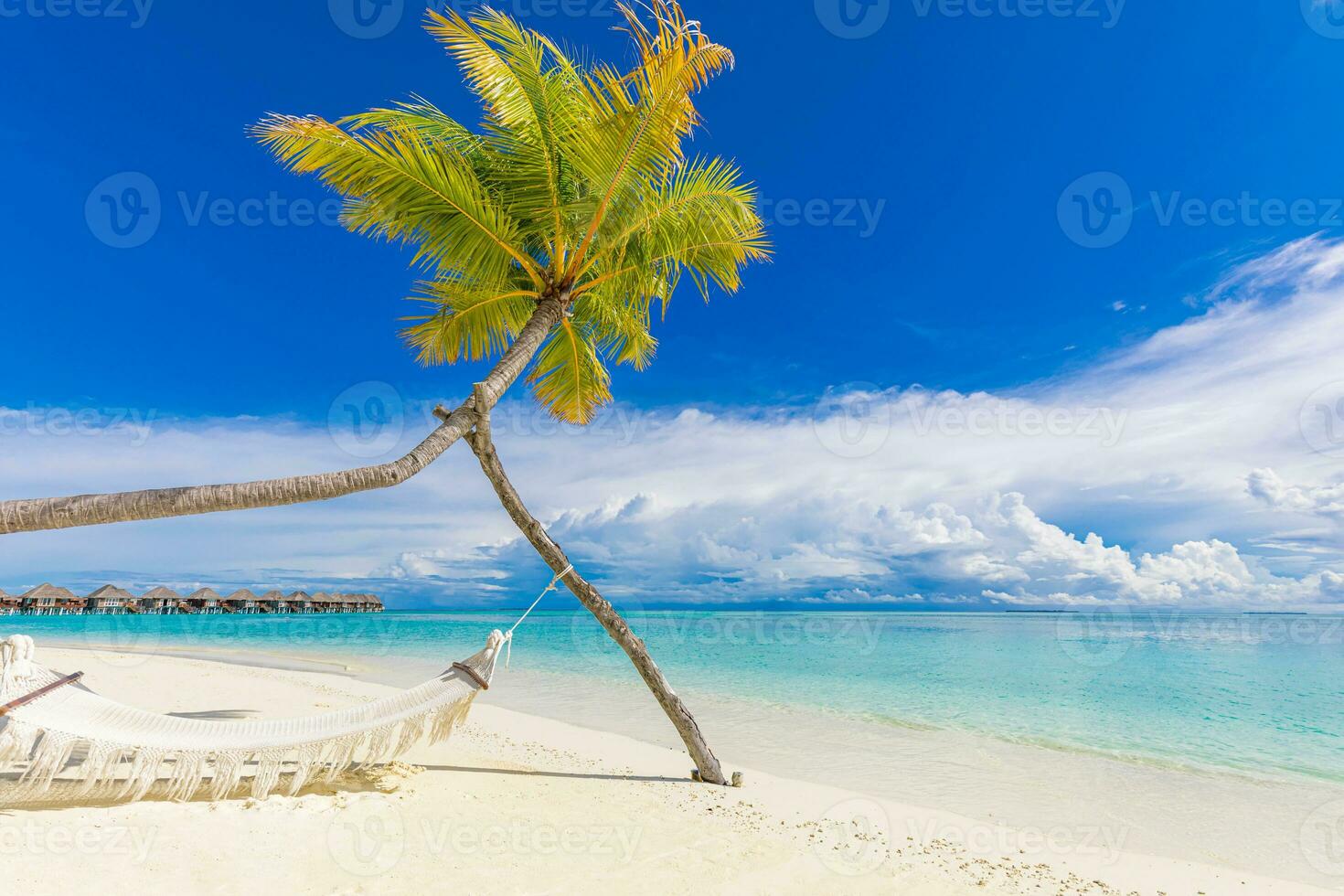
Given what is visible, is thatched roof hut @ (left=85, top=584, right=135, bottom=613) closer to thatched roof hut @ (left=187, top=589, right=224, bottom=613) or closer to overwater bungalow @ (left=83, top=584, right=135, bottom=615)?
overwater bungalow @ (left=83, top=584, right=135, bottom=615)

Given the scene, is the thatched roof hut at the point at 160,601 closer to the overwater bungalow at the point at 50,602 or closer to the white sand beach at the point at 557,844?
the overwater bungalow at the point at 50,602

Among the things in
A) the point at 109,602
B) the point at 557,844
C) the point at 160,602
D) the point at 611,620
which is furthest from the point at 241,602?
the point at 557,844

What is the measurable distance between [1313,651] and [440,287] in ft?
78.5

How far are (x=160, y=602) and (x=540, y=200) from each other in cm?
5051

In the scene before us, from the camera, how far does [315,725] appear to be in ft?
10.4

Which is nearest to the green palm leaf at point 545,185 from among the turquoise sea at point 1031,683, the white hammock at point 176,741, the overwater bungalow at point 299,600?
the white hammock at point 176,741

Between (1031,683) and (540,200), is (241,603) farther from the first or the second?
(540,200)

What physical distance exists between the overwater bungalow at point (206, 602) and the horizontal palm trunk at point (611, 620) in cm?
4791

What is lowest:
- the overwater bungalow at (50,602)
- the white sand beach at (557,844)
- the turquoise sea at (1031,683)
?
the overwater bungalow at (50,602)

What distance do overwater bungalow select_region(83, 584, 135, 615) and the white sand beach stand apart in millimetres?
44741

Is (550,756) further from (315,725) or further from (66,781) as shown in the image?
(66,781)

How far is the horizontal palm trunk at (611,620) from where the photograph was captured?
4.11 meters

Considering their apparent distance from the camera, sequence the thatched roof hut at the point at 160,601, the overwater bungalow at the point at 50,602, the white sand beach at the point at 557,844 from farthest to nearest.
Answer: the thatched roof hut at the point at 160,601 < the overwater bungalow at the point at 50,602 < the white sand beach at the point at 557,844

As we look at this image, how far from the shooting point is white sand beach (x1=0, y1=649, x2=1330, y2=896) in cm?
235
